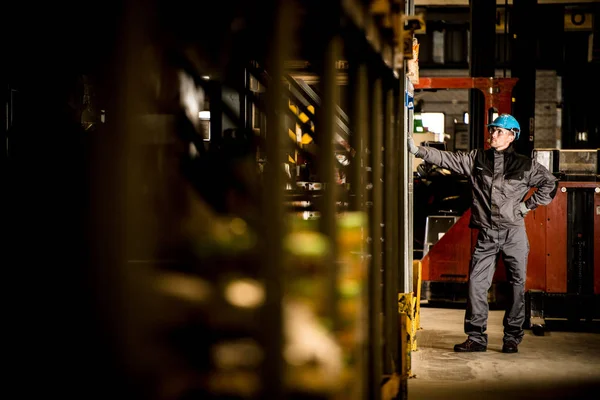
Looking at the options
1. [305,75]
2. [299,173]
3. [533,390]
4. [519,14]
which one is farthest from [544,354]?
[519,14]

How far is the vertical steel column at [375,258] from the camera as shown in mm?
4895

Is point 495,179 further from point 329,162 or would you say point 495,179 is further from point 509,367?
point 329,162

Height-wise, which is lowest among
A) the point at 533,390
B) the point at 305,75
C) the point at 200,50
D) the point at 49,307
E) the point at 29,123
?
the point at 533,390

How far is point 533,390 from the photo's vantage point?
716 cm

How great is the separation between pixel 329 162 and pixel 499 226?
5.58 m

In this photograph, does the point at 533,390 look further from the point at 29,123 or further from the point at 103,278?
the point at 103,278

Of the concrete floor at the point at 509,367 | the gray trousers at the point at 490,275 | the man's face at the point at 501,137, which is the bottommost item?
the concrete floor at the point at 509,367

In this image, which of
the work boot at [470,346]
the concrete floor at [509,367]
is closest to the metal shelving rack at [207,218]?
the concrete floor at [509,367]

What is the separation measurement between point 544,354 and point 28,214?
6.71 m

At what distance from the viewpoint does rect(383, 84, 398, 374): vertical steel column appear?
227 inches

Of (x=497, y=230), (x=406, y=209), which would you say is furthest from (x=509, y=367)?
(x=406, y=209)

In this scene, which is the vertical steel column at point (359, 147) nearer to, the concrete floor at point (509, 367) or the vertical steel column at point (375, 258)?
the vertical steel column at point (375, 258)

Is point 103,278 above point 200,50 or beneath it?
beneath

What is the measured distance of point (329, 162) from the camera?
141 inches
